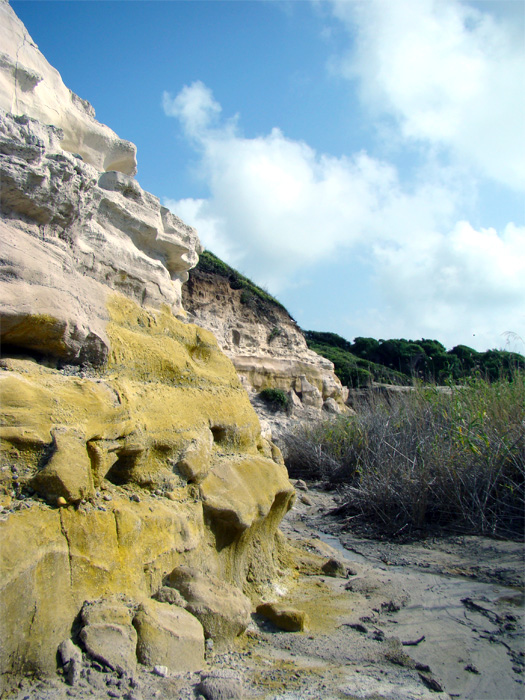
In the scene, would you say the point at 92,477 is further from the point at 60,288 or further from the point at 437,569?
the point at 437,569

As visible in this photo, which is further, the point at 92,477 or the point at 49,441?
the point at 92,477

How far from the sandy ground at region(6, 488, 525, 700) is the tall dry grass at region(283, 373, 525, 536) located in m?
0.78

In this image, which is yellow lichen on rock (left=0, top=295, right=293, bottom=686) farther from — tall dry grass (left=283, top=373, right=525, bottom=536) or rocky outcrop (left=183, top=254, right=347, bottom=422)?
rocky outcrop (left=183, top=254, right=347, bottom=422)

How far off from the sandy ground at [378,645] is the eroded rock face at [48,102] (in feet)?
8.87

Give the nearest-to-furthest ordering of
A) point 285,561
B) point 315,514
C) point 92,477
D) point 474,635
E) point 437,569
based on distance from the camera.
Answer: point 92,477, point 474,635, point 285,561, point 437,569, point 315,514

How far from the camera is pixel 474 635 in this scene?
2.43 metres

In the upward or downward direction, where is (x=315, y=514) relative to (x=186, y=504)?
downward

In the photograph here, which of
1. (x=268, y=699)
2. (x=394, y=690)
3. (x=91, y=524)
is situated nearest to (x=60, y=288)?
(x=91, y=524)

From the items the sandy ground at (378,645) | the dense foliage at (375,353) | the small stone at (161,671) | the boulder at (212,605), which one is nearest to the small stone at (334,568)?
the sandy ground at (378,645)

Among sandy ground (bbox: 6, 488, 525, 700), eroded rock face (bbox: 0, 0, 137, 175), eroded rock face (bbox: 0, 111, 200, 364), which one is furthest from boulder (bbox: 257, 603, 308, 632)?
eroded rock face (bbox: 0, 0, 137, 175)

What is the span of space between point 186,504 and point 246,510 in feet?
1.21

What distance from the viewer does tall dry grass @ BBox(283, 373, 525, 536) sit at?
15.1ft

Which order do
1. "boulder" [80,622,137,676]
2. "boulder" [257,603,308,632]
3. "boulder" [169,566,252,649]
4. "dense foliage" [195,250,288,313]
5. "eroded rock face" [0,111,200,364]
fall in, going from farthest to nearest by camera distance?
"dense foliage" [195,250,288,313]
"boulder" [257,603,308,632]
"eroded rock face" [0,111,200,364]
"boulder" [169,566,252,649]
"boulder" [80,622,137,676]

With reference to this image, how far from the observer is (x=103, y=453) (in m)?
1.92
